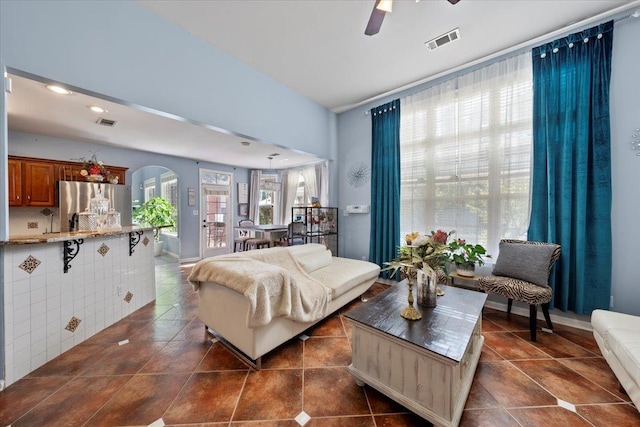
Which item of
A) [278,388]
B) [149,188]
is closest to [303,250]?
[278,388]

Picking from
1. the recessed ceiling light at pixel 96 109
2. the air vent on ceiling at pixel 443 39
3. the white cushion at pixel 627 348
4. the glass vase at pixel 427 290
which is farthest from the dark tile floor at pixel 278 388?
the air vent on ceiling at pixel 443 39

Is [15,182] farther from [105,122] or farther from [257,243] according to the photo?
[257,243]

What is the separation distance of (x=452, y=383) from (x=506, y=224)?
2345 mm

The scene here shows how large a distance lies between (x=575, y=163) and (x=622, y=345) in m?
1.79

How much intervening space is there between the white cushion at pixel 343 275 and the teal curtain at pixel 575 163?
76.3 inches

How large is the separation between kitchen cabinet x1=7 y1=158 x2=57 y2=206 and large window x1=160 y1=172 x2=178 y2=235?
210 centimetres

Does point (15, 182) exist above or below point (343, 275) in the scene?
above

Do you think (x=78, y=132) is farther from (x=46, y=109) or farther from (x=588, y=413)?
(x=588, y=413)

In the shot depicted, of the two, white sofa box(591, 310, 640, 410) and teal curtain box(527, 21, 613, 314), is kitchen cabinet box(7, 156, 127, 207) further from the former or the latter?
teal curtain box(527, 21, 613, 314)

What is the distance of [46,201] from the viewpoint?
356 centimetres

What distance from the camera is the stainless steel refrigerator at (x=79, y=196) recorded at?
143 inches

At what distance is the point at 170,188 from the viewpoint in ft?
20.1

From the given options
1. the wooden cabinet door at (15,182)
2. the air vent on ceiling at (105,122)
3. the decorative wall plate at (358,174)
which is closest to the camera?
the air vent on ceiling at (105,122)

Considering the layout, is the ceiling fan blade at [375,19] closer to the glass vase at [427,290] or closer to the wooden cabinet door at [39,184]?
the glass vase at [427,290]
